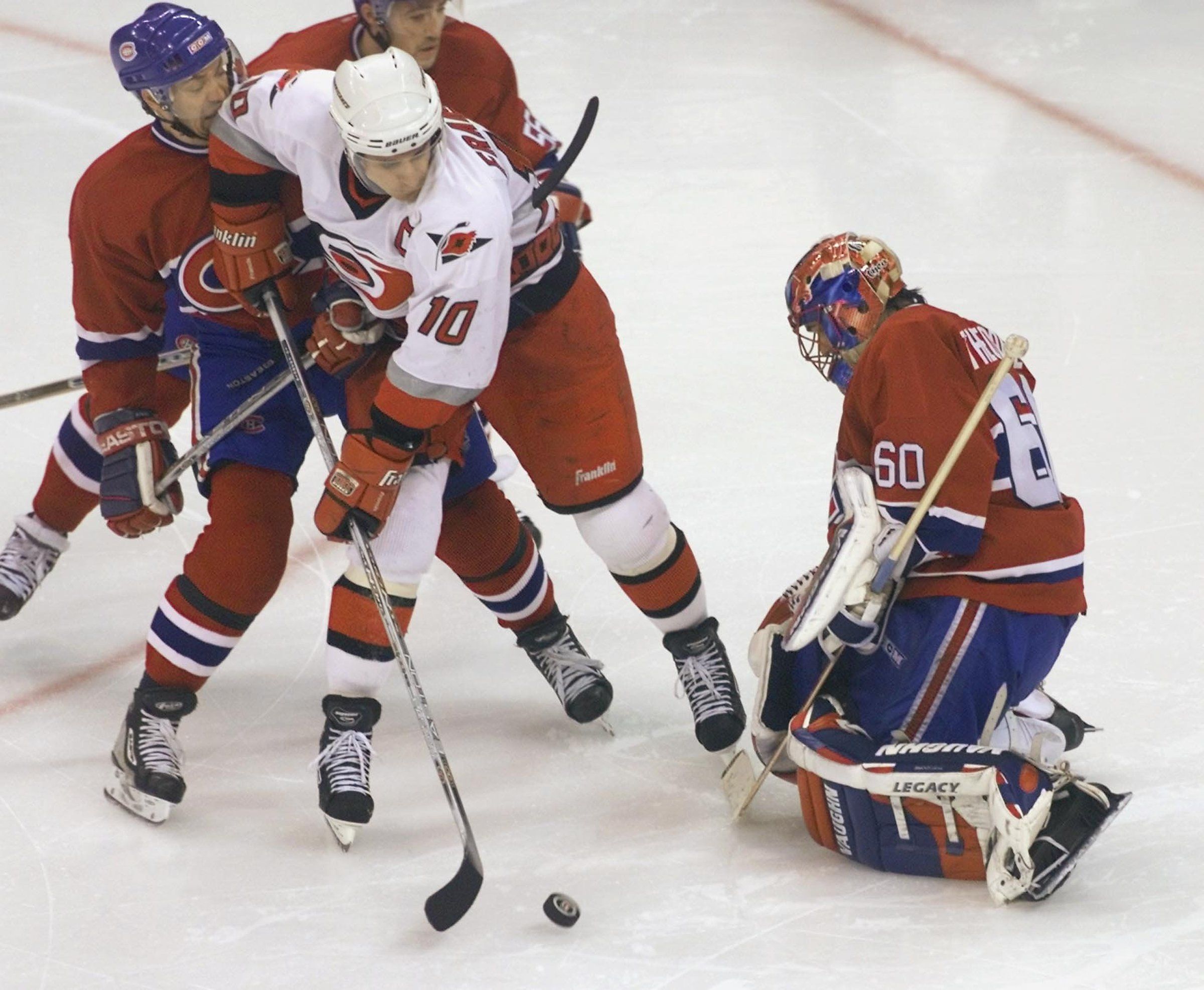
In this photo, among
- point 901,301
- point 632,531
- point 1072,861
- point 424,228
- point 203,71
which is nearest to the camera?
point 1072,861

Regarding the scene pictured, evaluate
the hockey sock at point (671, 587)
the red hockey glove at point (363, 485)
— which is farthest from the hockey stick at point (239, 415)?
the hockey sock at point (671, 587)

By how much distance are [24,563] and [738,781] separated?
146 cm

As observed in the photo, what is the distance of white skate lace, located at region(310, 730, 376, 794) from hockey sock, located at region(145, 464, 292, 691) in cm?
26

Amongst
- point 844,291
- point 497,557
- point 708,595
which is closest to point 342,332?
point 497,557

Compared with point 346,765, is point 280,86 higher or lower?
higher

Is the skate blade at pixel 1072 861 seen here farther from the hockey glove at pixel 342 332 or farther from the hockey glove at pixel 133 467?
the hockey glove at pixel 133 467

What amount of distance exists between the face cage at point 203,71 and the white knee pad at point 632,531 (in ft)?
2.77

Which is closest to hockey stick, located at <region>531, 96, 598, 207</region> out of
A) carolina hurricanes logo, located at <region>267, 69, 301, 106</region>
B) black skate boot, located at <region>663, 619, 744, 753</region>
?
carolina hurricanes logo, located at <region>267, 69, 301, 106</region>

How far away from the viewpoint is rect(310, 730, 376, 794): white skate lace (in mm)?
2488

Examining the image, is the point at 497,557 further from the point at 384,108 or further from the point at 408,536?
the point at 384,108

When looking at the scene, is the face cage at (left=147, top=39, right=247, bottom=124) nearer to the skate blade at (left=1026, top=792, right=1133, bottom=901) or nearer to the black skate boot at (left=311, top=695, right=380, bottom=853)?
the black skate boot at (left=311, top=695, right=380, bottom=853)

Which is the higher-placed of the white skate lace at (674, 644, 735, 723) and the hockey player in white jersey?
the hockey player in white jersey

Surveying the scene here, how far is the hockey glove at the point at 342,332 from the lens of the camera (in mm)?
2594

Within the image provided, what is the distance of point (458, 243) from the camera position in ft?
7.61
